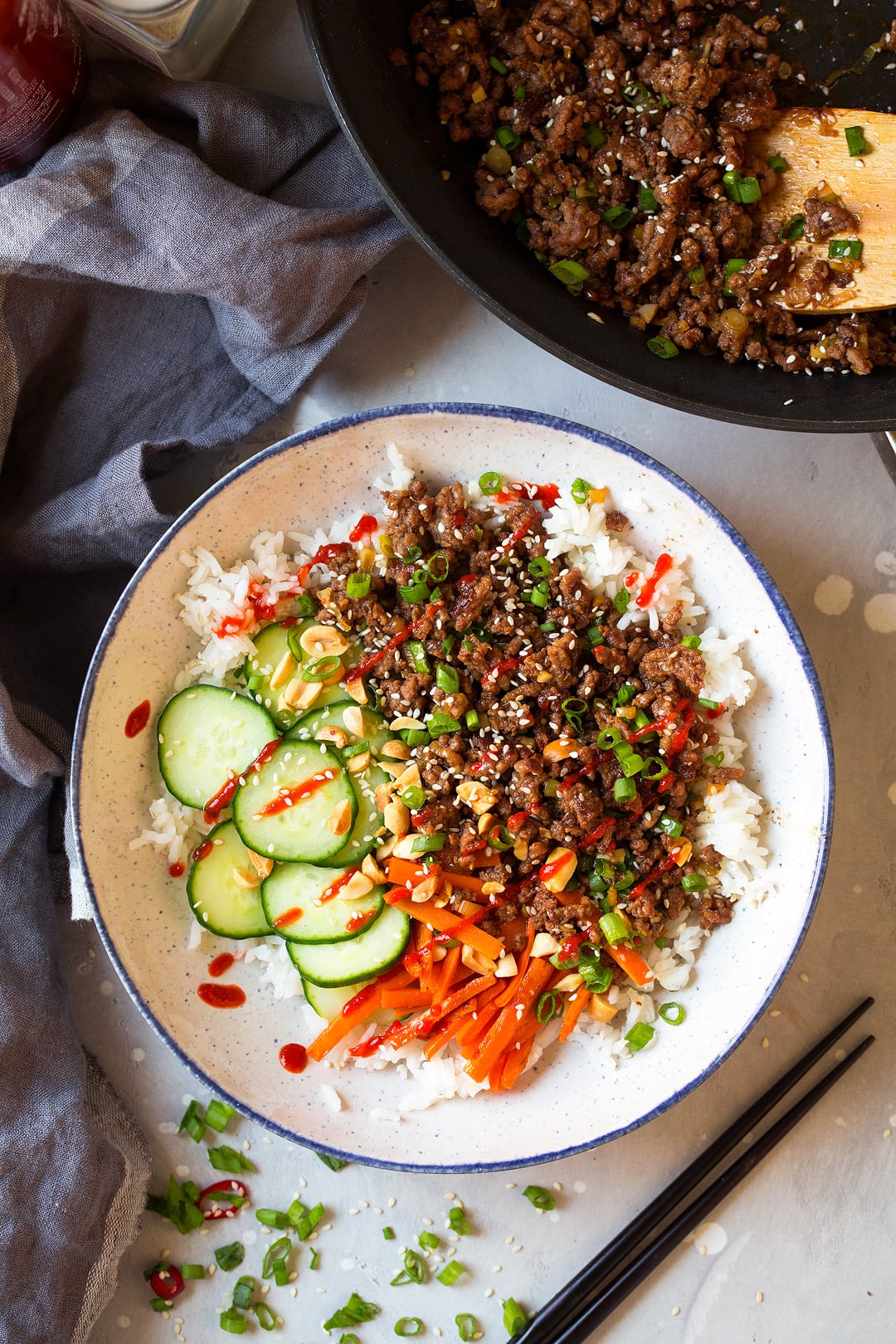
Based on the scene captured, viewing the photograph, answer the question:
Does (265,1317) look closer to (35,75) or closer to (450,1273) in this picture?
(450,1273)

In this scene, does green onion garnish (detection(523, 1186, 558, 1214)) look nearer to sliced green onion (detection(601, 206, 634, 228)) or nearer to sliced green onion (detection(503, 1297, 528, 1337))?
sliced green onion (detection(503, 1297, 528, 1337))

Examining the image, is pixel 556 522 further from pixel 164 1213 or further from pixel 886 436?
pixel 164 1213

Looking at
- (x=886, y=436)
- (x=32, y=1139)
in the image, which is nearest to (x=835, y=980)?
(x=886, y=436)

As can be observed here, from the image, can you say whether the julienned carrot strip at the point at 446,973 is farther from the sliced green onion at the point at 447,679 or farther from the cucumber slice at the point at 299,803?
the sliced green onion at the point at 447,679

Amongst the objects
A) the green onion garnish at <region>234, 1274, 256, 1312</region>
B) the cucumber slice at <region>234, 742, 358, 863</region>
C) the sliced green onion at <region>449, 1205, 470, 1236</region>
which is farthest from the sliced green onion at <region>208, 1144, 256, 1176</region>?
the cucumber slice at <region>234, 742, 358, 863</region>

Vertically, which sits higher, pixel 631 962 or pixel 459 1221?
pixel 631 962

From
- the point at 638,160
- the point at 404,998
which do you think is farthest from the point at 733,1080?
the point at 638,160
